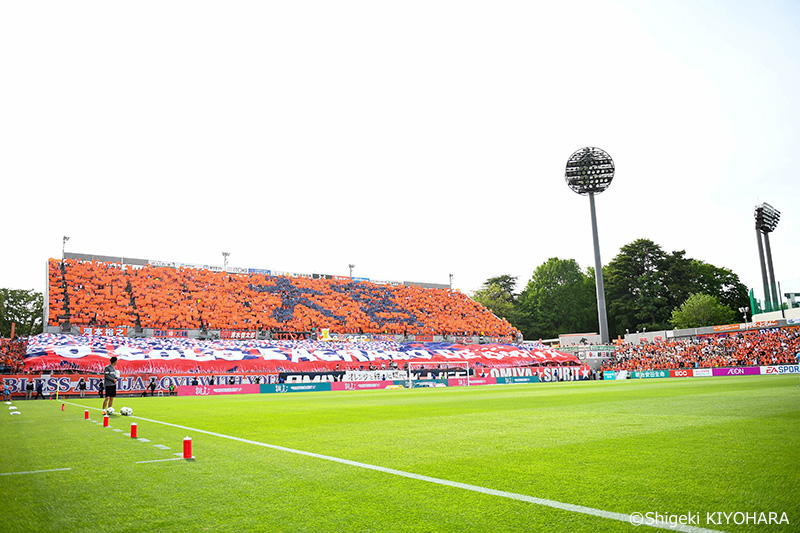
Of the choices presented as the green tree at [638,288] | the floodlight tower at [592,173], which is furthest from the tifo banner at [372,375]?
the green tree at [638,288]

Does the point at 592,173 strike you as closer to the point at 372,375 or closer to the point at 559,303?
the point at 559,303

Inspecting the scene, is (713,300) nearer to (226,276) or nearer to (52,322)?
(226,276)

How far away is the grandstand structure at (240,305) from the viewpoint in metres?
47.2

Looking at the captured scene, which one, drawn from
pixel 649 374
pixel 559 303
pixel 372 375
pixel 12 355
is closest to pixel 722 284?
pixel 559 303

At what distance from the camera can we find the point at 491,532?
12.8ft

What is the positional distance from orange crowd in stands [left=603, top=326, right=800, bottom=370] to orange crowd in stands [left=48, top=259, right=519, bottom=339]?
50.5ft

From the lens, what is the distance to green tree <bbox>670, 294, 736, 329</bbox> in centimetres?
7356

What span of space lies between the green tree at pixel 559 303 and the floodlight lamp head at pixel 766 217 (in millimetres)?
31333

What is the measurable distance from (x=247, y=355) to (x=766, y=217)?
6060 cm

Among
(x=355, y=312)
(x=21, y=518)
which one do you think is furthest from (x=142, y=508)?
(x=355, y=312)

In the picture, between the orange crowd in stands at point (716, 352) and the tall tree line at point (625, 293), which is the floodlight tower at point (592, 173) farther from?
the tall tree line at point (625, 293)

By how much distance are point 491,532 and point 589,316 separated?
9334cm

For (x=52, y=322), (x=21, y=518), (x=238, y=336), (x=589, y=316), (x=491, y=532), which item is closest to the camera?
(x=491, y=532)

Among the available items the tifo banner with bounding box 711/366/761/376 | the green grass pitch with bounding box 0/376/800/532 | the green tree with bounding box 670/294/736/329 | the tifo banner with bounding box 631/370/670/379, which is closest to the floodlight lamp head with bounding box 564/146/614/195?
the green tree with bounding box 670/294/736/329
